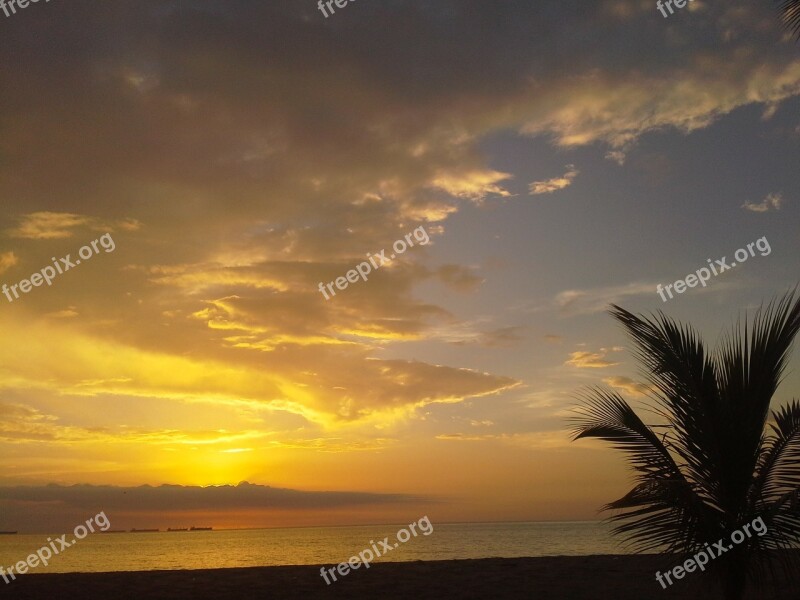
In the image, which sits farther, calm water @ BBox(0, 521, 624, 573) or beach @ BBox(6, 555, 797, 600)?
calm water @ BBox(0, 521, 624, 573)

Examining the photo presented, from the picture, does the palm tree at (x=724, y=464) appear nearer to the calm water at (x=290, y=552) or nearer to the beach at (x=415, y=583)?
the beach at (x=415, y=583)

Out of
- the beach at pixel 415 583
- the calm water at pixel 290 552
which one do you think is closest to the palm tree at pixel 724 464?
the beach at pixel 415 583

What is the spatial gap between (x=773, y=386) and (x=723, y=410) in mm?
699

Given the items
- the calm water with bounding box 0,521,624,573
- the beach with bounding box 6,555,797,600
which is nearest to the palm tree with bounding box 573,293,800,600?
the beach with bounding box 6,555,797,600

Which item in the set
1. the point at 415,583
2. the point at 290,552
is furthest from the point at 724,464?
the point at 290,552

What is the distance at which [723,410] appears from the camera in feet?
26.1

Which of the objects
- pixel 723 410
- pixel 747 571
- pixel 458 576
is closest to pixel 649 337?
pixel 723 410

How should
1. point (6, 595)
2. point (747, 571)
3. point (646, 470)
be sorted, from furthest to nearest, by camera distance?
1. point (6, 595)
2. point (646, 470)
3. point (747, 571)

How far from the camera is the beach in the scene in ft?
41.9

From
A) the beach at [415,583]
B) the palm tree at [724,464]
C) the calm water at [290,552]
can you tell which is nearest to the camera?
the palm tree at [724,464]

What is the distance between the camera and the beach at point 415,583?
12766mm

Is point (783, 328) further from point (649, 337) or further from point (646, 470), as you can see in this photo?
point (646, 470)

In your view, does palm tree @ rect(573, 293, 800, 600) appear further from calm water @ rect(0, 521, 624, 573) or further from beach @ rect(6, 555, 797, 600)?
calm water @ rect(0, 521, 624, 573)

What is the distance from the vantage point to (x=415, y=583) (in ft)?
48.6
